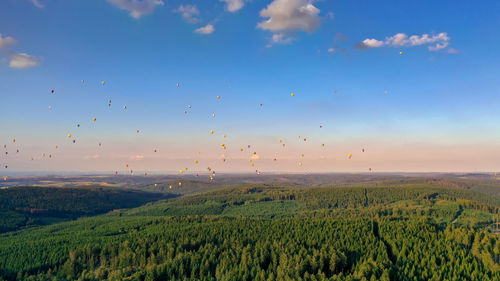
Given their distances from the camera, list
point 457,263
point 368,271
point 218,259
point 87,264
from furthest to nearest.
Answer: point 87,264 < point 218,259 < point 457,263 < point 368,271

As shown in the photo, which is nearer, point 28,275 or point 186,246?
point 28,275

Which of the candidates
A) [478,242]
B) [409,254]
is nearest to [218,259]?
[409,254]

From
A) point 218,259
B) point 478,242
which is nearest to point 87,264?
point 218,259

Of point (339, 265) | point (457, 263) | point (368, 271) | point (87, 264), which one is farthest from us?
point (87, 264)

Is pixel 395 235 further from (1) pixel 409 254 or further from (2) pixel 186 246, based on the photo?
(2) pixel 186 246

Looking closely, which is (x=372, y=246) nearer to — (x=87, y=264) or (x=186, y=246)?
(x=186, y=246)

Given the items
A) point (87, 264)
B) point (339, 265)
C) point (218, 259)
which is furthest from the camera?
point (87, 264)

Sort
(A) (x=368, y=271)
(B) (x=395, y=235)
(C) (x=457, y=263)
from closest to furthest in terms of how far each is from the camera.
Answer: (A) (x=368, y=271), (C) (x=457, y=263), (B) (x=395, y=235)

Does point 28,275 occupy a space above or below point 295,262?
below

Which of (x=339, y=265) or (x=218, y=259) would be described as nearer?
(x=339, y=265)
